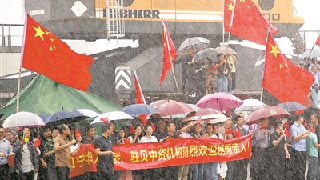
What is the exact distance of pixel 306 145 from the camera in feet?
63.3

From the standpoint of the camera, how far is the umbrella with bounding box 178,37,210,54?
81.0ft

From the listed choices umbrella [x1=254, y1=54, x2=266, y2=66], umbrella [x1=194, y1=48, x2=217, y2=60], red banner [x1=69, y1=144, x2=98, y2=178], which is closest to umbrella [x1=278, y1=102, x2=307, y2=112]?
umbrella [x1=194, y1=48, x2=217, y2=60]

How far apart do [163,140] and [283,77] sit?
2.69 metres

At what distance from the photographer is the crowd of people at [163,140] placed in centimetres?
1630

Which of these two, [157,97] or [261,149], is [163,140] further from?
[157,97]

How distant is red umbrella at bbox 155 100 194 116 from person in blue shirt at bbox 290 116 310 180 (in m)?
2.12

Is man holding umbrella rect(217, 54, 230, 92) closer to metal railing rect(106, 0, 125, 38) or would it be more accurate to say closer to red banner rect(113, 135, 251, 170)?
metal railing rect(106, 0, 125, 38)

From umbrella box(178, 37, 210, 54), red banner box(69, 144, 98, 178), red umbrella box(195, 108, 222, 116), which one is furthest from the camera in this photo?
umbrella box(178, 37, 210, 54)

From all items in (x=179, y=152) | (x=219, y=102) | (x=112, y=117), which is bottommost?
(x=179, y=152)

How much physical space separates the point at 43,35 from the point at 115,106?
7.35 metres

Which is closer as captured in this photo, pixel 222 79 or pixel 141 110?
pixel 141 110

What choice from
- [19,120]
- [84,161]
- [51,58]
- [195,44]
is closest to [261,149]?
[84,161]

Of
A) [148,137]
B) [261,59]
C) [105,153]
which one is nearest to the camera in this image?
[105,153]

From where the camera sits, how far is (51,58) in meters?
16.6
